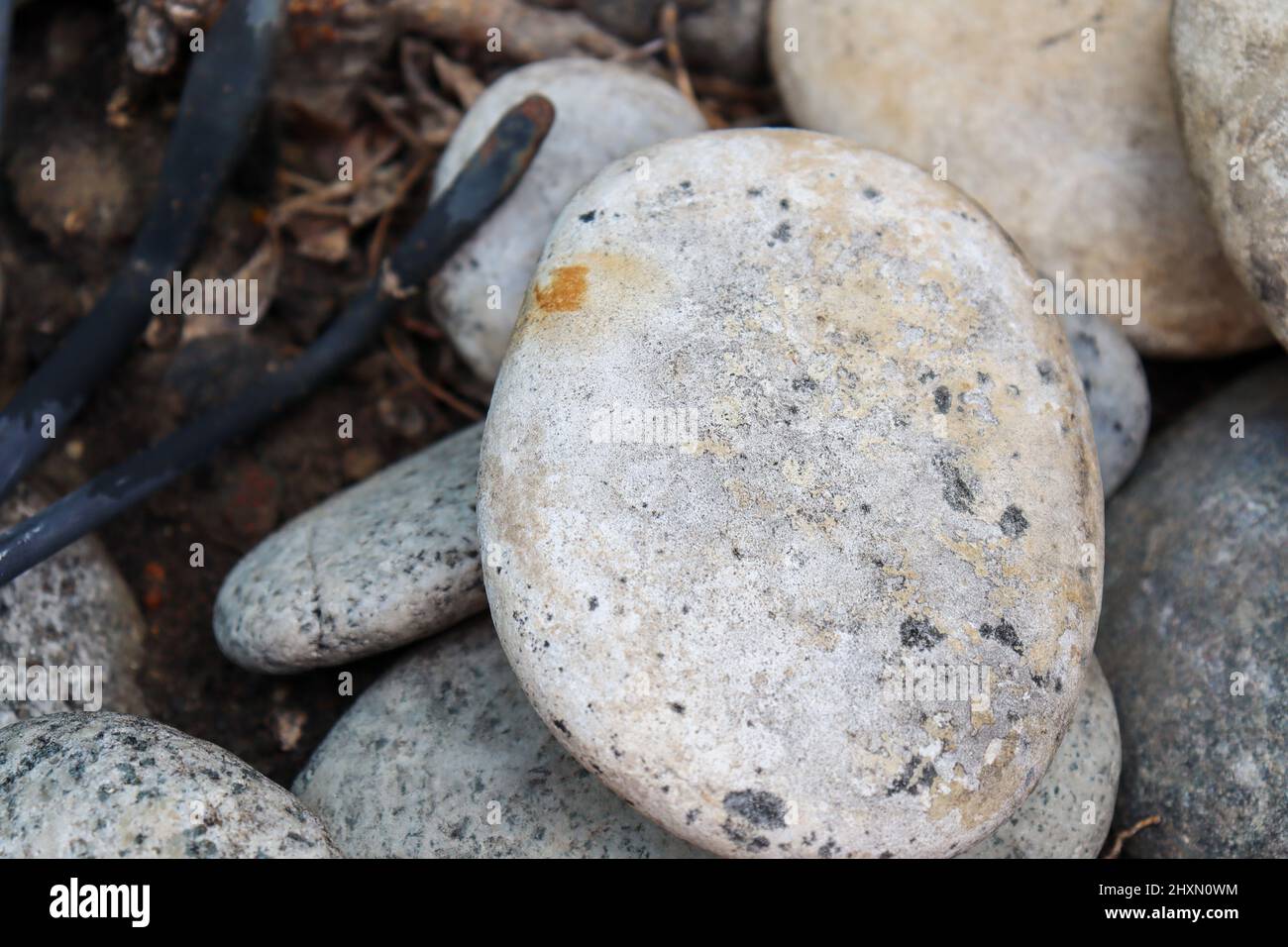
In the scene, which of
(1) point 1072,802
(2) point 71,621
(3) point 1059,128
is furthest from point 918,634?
(2) point 71,621

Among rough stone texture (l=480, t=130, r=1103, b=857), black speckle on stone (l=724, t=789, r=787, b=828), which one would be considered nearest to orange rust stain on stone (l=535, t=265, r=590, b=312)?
rough stone texture (l=480, t=130, r=1103, b=857)

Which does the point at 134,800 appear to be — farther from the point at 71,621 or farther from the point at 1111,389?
the point at 1111,389

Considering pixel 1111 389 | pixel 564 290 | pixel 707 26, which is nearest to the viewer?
pixel 564 290

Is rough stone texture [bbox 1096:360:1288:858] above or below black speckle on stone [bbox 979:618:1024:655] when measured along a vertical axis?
below

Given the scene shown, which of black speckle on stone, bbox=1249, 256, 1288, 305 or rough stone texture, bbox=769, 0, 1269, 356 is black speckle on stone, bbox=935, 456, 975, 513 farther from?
rough stone texture, bbox=769, 0, 1269, 356

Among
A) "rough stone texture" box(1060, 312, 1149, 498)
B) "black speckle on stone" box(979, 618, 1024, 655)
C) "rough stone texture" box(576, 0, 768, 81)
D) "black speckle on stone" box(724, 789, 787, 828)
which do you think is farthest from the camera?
"rough stone texture" box(576, 0, 768, 81)

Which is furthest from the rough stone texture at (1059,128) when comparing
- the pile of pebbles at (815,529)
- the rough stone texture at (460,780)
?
the rough stone texture at (460,780)

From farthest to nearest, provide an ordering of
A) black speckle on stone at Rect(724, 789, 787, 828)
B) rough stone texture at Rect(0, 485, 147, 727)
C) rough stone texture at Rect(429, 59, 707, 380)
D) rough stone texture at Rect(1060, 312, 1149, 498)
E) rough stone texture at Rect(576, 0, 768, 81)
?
1. rough stone texture at Rect(576, 0, 768, 81)
2. rough stone texture at Rect(429, 59, 707, 380)
3. rough stone texture at Rect(1060, 312, 1149, 498)
4. rough stone texture at Rect(0, 485, 147, 727)
5. black speckle on stone at Rect(724, 789, 787, 828)
